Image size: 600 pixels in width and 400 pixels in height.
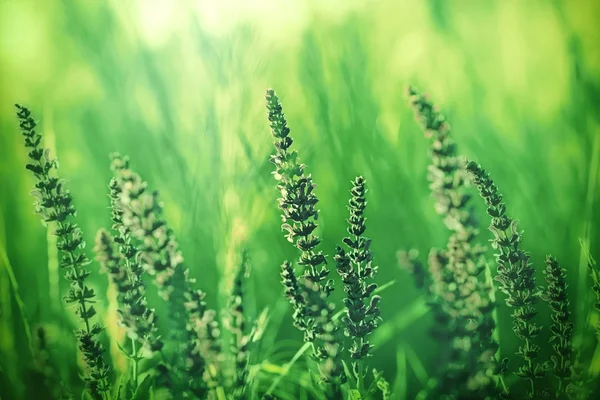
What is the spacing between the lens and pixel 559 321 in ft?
2.60

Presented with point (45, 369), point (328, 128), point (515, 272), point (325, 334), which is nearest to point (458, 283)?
point (515, 272)

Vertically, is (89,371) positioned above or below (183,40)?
below

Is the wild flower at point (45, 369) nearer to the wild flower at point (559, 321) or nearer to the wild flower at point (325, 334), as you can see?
the wild flower at point (325, 334)

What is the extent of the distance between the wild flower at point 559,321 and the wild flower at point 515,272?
22 millimetres

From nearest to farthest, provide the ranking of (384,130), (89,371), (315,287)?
1. (315,287)
2. (89,371)
3. (384,130)

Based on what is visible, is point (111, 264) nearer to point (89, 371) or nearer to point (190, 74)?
point (89, 371)

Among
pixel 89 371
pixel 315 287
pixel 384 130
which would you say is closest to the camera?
pixel 315 287

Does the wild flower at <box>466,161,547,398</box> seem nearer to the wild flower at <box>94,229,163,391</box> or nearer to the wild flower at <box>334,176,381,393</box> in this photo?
the wild flower at <box>334,176,381,393</box>

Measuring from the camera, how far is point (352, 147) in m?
1.01

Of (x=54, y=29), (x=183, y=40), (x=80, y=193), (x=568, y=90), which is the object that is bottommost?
(x=568, y=90)

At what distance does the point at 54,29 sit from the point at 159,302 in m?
0.62

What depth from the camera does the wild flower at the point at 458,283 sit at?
715mm

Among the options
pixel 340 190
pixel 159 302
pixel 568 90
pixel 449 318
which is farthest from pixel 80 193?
pixel 568 90

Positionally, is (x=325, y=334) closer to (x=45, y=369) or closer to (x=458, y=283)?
(x=458, y=283)
